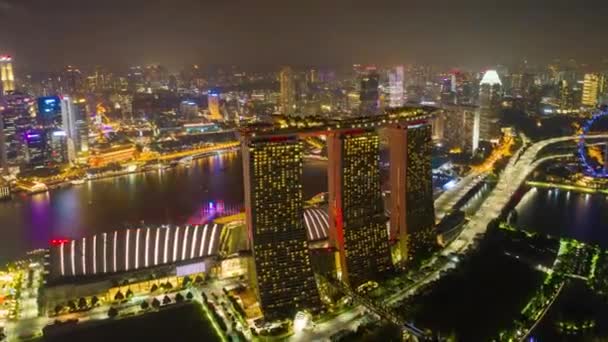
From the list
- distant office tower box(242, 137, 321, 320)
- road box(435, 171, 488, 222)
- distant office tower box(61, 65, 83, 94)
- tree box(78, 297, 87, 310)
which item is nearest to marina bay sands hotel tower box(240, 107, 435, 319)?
distant office tower box(242, 137, 321, 320)

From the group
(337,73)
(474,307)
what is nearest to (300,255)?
(474,307)

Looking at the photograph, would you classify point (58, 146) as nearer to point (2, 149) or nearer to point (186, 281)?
point (2, 149)

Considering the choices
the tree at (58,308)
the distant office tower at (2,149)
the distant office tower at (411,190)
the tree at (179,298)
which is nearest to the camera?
the tree at (58,308)

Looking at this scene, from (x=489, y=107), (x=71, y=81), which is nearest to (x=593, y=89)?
(x=489, y=107)

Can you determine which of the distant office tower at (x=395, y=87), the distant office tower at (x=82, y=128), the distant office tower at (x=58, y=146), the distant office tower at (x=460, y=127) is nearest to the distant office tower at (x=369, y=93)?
the distant office tower at (x=395, y=87)

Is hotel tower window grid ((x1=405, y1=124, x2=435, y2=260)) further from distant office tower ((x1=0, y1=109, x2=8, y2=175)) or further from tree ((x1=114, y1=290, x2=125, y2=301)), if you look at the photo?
distant office tower ((x1=0, y1=109, x2=8, y2=175))

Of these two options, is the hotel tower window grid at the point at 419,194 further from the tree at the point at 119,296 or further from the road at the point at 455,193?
the tree at the point at 119,296
